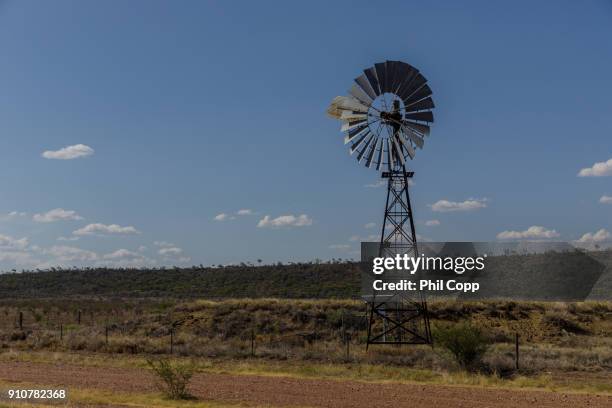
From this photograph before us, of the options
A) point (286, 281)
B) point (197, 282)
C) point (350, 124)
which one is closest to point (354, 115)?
point (350, 124)

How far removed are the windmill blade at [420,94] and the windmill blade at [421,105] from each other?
16 cm

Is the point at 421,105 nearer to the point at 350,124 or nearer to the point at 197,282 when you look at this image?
the point at 350,124

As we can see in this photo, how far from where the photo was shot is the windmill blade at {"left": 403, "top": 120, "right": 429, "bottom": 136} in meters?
27.4

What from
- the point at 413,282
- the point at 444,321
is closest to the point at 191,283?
the point at 444,321

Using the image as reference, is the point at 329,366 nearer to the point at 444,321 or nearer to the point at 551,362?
the point at 551,362

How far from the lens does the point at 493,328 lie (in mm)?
38969

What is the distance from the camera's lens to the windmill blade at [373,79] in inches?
1065

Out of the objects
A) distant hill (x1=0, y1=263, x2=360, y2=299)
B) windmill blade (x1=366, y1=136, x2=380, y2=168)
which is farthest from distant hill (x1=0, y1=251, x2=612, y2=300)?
windmill blade (x1=366, y1=136, x2=380, y2=168)

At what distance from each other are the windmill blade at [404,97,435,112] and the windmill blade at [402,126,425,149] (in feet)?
2.72

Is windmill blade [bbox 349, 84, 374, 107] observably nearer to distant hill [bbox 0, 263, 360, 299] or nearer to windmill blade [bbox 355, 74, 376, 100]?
windmill blade [bbox 355, 74, 376, 100]

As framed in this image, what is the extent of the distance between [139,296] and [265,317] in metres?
36.1

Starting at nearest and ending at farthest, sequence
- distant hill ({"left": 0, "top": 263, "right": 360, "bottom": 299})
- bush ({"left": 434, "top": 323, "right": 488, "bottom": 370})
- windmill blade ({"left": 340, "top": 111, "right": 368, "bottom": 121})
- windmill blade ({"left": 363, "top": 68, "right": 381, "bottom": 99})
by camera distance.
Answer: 1. bush ({"left": 434, "top": 323, "right": 488, "bottom": 370})
2. windmill blade ({"left": 363, "top": 68, "right": 381, "bottom": 99})
3. windmill blade ({"left": 340, "top": 111, "right": 368, "bottom": 121})
4. distant hill ({"left": 0, "top": 263, "right": 360, "bottom": 299})

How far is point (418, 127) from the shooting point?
2748cm

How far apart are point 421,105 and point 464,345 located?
376 inches
